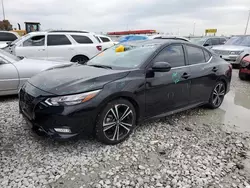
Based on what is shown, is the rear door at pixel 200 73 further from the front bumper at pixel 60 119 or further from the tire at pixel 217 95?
the front bumper at pixel 60 119

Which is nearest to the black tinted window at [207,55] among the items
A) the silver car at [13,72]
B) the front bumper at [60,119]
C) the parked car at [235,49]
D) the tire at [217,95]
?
the tire at [217,95]

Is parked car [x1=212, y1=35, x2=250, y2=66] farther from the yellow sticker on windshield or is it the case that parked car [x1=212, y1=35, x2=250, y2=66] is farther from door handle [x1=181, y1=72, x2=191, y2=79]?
the yellow sticker on windshield

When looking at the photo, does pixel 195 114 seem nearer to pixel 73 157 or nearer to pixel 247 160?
pixel 247 160

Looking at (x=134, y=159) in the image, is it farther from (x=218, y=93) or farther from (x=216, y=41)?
(x=216, y=41)

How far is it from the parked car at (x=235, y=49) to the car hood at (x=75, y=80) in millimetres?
9355

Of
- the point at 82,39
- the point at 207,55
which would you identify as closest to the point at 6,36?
the point at 82,39

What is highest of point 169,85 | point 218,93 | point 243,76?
point 169,85

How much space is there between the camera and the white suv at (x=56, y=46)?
A: 308 inches

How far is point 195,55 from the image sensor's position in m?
4.16

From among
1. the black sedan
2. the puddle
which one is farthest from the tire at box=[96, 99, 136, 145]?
the puddle

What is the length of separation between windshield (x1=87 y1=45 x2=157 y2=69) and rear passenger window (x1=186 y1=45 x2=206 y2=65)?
32.4 inches

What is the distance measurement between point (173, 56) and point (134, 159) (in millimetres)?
1962

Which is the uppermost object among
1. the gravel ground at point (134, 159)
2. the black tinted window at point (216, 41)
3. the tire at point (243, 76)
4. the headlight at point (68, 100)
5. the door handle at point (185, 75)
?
the black tinted window at point (216, 41)

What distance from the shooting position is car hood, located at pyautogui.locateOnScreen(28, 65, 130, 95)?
9.03 ft
